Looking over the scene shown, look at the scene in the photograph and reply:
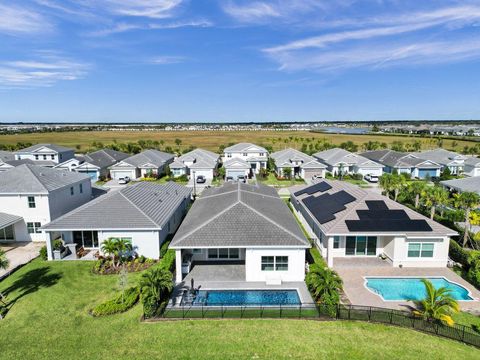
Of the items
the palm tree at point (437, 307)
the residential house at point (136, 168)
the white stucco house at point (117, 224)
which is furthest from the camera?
the residential house at point (136, 168)

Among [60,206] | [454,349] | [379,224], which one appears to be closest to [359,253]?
[379,224]

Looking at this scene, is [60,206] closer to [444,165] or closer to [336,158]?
[336,158]

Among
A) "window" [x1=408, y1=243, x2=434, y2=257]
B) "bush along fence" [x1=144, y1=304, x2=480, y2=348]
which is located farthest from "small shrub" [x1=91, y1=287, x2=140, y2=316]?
"window" [x1=408, y1=243, x2=434, y2=257]

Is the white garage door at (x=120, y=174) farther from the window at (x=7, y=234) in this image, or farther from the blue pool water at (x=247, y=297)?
the blue pool water at (x=247, y=297)

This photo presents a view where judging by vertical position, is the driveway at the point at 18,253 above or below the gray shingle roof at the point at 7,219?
below

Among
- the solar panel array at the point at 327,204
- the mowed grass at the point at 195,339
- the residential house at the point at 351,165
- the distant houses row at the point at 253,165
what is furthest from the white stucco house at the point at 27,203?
the residential house at the point at 351,165

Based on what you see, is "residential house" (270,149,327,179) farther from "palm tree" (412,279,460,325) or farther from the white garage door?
"palm tree" (412,279,460,325)
